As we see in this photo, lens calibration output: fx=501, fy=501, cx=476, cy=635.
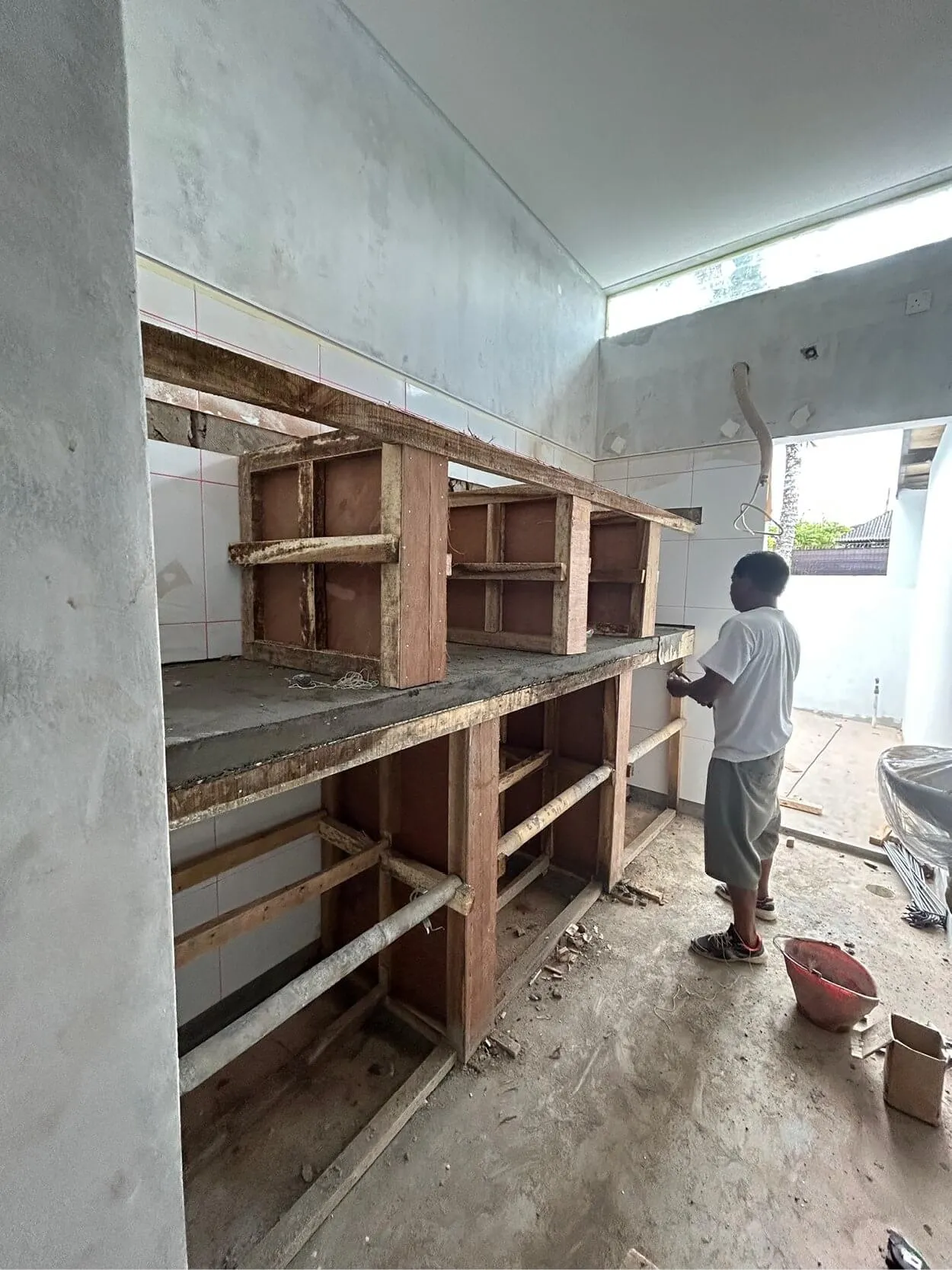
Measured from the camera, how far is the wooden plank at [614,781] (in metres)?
2.46

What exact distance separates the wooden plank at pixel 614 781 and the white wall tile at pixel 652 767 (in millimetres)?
1014

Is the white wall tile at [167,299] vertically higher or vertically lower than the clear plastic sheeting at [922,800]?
higher

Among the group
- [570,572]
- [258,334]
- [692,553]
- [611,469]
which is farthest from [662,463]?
[258,334]

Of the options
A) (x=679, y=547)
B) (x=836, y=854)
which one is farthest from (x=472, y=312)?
(x=836, y=854)

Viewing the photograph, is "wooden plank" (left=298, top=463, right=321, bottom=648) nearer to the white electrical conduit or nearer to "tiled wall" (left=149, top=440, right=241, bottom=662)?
"tiled wall" (left=149, top=440, right=241, bottom=662)

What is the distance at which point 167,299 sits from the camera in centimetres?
148

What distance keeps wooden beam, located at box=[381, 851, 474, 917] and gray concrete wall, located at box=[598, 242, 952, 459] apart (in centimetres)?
298

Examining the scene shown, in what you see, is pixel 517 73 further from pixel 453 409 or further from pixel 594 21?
pixel 453 409

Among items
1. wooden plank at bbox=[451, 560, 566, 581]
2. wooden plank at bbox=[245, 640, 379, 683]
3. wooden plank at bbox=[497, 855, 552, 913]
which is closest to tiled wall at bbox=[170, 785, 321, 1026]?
wooden plank at bbox=[245, 640, 379, 683]

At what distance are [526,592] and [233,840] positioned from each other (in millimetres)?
1459

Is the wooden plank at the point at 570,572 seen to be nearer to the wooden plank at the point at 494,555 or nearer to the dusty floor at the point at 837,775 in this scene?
the wooden plank at the point at 494,555

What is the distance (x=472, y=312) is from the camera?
255cm

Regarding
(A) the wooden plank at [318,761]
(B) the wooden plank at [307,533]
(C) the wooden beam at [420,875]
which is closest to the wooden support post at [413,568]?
(A) the wooden plank at [318,761]

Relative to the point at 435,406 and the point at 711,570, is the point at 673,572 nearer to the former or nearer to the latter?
the point at 711,570
